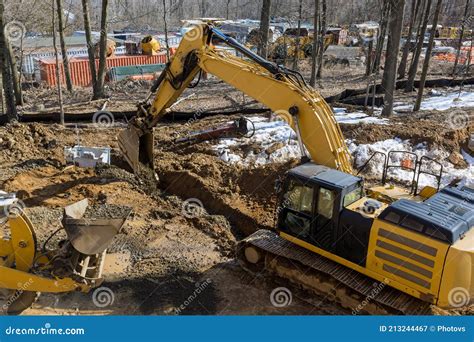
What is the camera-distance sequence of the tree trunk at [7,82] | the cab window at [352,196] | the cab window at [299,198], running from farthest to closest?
the tree trunk at [7,82], the cab window at [299,198], the cab window at [352,196]

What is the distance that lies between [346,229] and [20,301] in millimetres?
5222

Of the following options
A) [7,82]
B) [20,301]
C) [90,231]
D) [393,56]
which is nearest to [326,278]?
[90,231]

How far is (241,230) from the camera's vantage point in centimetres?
1083

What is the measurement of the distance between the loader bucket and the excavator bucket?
4.34m

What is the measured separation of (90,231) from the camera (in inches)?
285

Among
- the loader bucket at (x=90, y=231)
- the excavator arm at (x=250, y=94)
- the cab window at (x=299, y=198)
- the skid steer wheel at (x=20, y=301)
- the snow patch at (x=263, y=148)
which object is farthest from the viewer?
the snow patch at (x=263, y=148)

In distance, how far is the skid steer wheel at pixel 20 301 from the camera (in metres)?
7.53

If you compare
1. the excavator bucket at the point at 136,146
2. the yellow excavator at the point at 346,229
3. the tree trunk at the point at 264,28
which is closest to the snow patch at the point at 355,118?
the tree trunk at the point at 264,28

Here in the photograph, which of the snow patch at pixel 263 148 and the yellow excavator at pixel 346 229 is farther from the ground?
the yellow excavator at pixel 346 229

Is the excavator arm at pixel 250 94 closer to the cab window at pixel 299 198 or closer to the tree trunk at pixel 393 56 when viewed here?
the cab window at pixel 299 198

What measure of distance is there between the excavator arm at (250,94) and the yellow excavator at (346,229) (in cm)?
2

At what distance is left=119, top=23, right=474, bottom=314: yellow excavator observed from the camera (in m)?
6.74

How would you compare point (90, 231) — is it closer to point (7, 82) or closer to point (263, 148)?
point (263, 148)

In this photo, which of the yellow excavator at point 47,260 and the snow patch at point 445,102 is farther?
the snow patch at point 445,102
